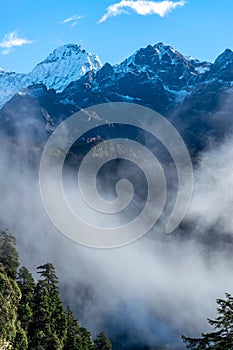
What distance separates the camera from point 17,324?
59.4m

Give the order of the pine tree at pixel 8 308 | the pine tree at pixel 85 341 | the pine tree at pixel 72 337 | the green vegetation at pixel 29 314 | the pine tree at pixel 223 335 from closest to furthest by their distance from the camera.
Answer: the pine tree at pixel 223 335
the pine tree at pixel 8 308
the green vegetation at pixel 29 314
the pine tree at pixel 72 337
the pine tree at pixel 85 341

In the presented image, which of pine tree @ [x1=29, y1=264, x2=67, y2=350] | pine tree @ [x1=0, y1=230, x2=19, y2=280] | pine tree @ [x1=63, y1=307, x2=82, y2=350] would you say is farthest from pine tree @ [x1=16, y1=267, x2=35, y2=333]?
pine tree @ [x1=63, y1=307, x2=82, y2=350]

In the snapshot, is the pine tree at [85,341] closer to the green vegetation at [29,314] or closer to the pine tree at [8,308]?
the green vegetation at [29,314]

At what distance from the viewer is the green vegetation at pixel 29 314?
188 feet

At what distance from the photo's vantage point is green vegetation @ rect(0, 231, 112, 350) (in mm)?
57312

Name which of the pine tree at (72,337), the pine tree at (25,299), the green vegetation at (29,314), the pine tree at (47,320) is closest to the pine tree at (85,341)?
the green vegetation at (29,314)

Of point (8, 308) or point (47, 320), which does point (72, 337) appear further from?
point (8, 308)

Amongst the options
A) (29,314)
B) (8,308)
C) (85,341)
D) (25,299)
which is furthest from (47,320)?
(85,341)

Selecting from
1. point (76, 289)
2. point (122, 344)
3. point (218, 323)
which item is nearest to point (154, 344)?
point (122, 344)

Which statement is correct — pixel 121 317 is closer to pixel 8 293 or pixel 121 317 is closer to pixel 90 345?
pixel 90 345

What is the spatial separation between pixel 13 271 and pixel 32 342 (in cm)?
1134

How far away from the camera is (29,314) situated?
63406 millimetres

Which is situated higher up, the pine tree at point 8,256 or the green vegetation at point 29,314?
the pine tree at point 8,256

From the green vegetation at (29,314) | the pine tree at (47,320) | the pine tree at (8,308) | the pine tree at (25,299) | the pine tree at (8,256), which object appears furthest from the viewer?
the pine tree at (8,256)
